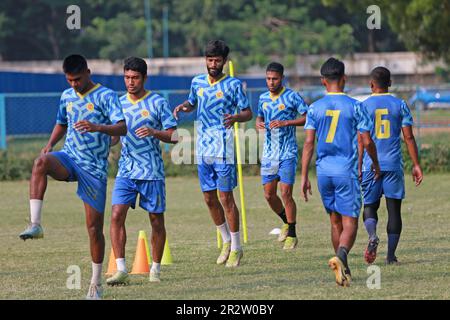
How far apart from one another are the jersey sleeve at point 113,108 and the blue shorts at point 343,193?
196cm

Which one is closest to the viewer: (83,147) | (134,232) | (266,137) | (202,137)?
(83,147)

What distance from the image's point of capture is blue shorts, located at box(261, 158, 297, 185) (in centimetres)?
1409

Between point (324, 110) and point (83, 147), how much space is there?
2196 mm

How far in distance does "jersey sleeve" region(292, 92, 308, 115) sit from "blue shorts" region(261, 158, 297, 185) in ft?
2.07

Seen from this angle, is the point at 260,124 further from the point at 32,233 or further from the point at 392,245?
the point at 32,233

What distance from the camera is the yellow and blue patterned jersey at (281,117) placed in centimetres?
1408

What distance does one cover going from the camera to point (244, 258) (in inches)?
507

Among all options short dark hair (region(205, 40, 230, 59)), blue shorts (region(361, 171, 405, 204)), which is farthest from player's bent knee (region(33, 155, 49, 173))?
blue shorts (region(361, 171, 405, 204))

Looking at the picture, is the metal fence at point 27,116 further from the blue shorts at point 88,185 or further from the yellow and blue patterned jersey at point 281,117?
the blue shorts at point 88,185

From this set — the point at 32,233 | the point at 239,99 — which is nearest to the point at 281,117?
the point at 239,99

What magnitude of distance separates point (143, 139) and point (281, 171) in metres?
3.63

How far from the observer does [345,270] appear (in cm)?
999
